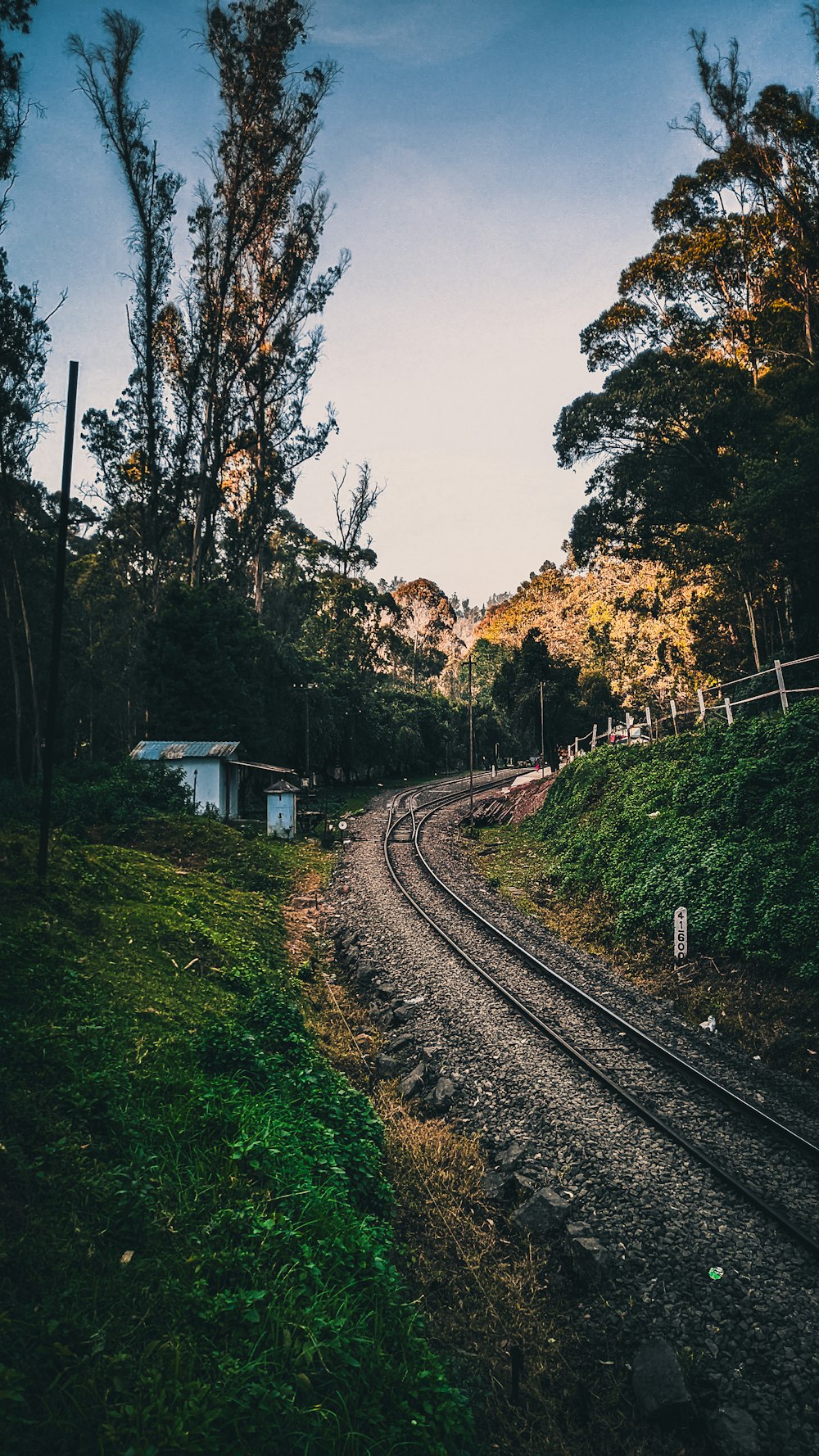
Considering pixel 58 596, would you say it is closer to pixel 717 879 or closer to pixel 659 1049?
pixel 659 1049

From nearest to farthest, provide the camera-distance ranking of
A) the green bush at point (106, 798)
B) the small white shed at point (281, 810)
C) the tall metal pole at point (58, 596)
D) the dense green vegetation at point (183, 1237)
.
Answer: the dense green vegetation at point (183, 1237) < the tall metal pole at point (58, 596) < the green bush at point (106, 798) < the small white shed at point (281, 810)

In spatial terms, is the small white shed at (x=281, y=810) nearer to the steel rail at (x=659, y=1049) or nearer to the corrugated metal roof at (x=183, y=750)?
the corrugated metal roof at (x=183, y=750)

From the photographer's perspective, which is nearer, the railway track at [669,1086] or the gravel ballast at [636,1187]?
the gravel ballast at [636,1187]

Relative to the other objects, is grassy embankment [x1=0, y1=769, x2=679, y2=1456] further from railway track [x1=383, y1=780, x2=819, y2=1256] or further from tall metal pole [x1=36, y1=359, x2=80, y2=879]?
railway track [x1=383, y1=780, x2=819, y2=1256]

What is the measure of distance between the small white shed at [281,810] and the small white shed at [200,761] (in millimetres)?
2083

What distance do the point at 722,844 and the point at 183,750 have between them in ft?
68.3

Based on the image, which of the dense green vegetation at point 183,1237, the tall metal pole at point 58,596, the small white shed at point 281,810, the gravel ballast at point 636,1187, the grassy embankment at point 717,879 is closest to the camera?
the dense green vegetation at point 183,1237

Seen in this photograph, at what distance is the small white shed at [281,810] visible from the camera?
26.4m

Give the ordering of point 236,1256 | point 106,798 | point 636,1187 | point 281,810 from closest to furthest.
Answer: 1. point 236,1256
2. point 636,1187
3. point 106,798
4. point 281,810

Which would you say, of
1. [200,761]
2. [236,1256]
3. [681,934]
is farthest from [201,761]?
[236,1256]

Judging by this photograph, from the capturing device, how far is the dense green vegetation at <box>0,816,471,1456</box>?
312 centimetres

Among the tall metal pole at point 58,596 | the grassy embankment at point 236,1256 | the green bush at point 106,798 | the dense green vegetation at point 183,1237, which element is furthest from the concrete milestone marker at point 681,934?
the green bush at point 106,798

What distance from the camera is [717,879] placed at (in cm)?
1142

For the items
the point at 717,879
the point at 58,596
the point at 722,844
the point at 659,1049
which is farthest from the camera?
the point at 722,844
